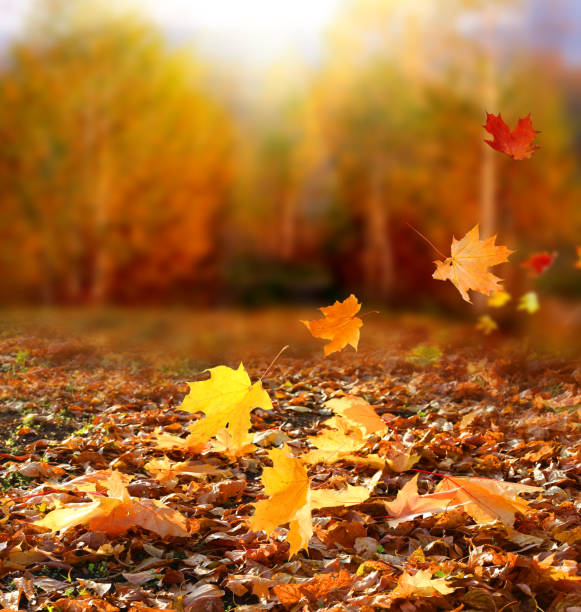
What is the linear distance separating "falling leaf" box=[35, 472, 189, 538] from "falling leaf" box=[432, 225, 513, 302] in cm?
99

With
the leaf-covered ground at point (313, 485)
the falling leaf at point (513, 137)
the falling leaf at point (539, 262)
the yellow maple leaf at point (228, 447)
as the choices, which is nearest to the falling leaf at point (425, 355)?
the leaf-covered ground at point (313, 485)

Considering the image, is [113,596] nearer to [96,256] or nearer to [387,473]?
[387,473]

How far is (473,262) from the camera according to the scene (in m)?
1.52

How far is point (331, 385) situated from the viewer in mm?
3414

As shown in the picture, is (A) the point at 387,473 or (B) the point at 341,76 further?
(B) the point at 341,76

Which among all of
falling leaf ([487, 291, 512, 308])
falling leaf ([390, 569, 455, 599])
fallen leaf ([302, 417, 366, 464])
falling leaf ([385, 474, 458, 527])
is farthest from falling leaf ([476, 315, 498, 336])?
falling leaf ([390, 569, 455, 599])

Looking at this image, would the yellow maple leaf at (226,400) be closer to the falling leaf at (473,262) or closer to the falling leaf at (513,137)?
the falling leaf at (473,262)

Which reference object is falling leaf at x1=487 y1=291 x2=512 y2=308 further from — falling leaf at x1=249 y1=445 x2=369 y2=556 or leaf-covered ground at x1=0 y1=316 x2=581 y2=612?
falling leaf at x1=249 y1=445 x2=369 y2=556

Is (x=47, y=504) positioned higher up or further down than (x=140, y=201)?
further down

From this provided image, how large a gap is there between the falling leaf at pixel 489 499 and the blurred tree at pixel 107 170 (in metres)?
5.41

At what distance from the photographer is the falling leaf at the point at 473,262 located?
1490 millimetres

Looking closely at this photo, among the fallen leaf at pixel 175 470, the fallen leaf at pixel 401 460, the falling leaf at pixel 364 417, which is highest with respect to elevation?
the falling leaf at pixel 364 417

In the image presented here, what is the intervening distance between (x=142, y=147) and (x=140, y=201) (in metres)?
0.56

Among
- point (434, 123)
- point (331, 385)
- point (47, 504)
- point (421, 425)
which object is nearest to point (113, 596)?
point (47, 504)
